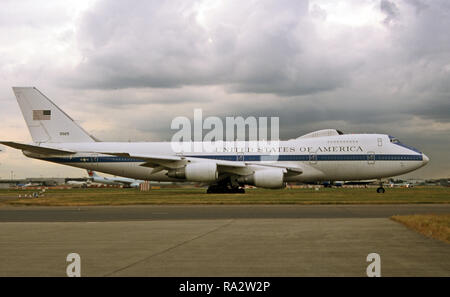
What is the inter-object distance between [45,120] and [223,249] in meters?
37.7

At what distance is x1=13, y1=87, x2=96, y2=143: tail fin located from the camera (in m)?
43.2

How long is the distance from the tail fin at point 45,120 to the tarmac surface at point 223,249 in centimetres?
2999

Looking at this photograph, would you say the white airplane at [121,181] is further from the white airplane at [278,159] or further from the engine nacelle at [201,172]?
the engine nacelle at [201,172]

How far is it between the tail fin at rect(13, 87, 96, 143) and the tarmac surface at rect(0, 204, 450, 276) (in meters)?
30.0

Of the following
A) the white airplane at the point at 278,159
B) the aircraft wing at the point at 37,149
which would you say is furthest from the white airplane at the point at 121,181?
the white airplane at the point at 278,159

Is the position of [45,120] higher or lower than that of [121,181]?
higher

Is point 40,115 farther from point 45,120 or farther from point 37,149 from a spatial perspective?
point 37,149

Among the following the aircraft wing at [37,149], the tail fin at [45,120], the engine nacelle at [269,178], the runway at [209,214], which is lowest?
the runway at [209,214]

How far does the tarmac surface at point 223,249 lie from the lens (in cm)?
753

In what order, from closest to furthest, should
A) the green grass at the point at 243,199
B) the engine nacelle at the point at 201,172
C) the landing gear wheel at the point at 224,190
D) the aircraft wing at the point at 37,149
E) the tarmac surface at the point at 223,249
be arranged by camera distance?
the tarmac surface at the point at 223,249 < the green grass at the point at 243,199 < the engine nacelle at the point at 201,172 < the aircraft wing at the point at 37,149 < the landing gear wheel at the point at 224,190

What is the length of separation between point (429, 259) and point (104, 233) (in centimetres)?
806

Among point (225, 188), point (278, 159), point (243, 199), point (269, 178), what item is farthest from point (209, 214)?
point (225, 188)

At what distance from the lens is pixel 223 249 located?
31.9 feet
